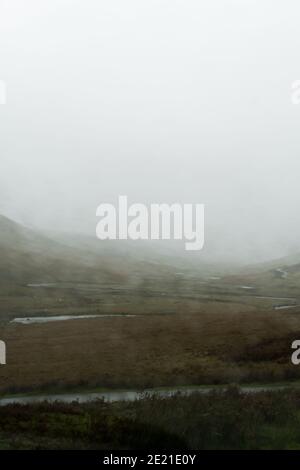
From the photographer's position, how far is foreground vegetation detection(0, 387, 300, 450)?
20.0 m

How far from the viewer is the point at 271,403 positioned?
26.4 metres

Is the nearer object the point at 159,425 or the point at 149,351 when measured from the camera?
the point at 159,425

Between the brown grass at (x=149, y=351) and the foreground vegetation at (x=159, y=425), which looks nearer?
the foreground vegetation at (x=159, y=425)

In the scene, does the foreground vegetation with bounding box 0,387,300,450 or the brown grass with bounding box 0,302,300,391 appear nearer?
the foreground vegetation with bounding box 0,387,300,450

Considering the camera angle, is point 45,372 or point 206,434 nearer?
point 206,434

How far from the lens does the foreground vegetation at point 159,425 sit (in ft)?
65.7

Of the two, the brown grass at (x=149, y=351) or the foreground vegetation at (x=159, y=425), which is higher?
the foreground vegetation at (x=159, y=425)

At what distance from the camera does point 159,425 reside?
2145 centimetres

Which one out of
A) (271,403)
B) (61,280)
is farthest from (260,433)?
(61,280)

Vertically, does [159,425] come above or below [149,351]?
above

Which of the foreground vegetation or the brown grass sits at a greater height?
the foreground vegetation
